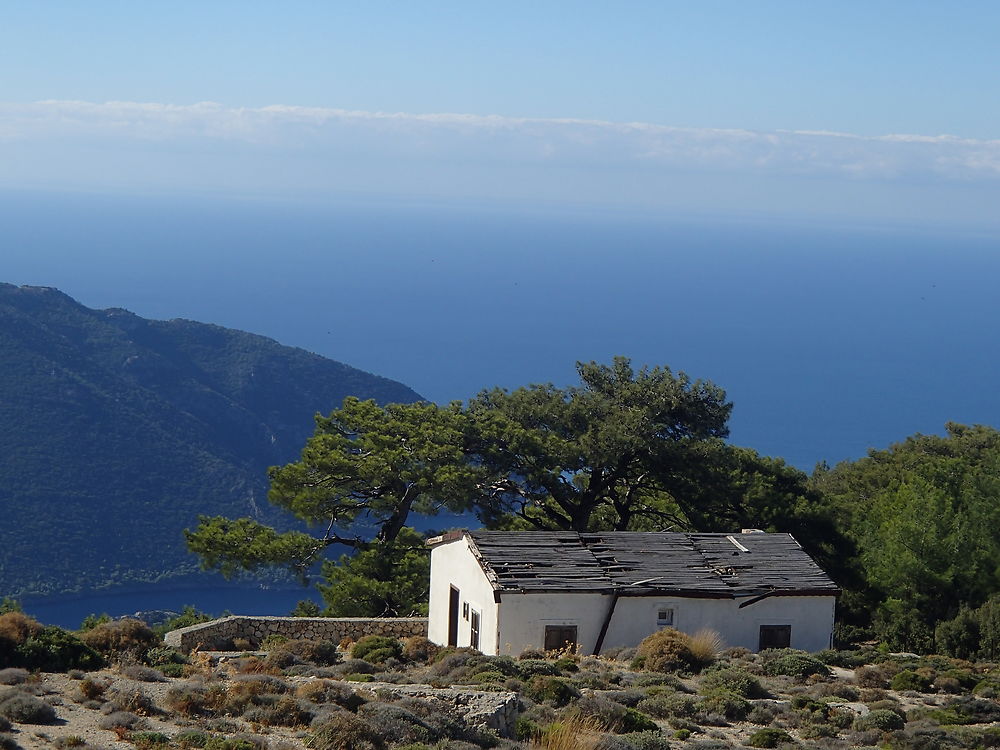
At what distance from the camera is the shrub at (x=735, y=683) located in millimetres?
18516

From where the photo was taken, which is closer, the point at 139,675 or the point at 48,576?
the point at 139,675

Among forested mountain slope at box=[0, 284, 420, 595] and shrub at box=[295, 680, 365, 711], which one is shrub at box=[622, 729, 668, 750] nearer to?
shrub at box=[295, 680, 365, 711]

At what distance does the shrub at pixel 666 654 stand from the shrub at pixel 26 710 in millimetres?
10551

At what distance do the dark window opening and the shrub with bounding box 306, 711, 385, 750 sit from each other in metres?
12.4

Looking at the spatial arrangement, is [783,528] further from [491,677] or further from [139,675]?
[139,675]

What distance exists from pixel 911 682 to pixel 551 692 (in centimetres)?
699

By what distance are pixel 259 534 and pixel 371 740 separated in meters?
19.5

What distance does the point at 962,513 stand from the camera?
28.5 m

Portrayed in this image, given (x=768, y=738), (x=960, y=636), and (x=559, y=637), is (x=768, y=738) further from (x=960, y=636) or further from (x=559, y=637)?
(x=960, y=636)

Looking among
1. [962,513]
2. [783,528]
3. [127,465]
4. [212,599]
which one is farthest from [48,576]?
[962,513]

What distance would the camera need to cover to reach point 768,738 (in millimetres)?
15477

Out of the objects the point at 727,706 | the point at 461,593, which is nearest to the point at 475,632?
the point at 461,593

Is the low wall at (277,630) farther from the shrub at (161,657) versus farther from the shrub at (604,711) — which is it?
the shrub at (604,711)

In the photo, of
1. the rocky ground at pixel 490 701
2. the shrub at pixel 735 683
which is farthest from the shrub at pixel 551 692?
the shrub at pixel 735 683
